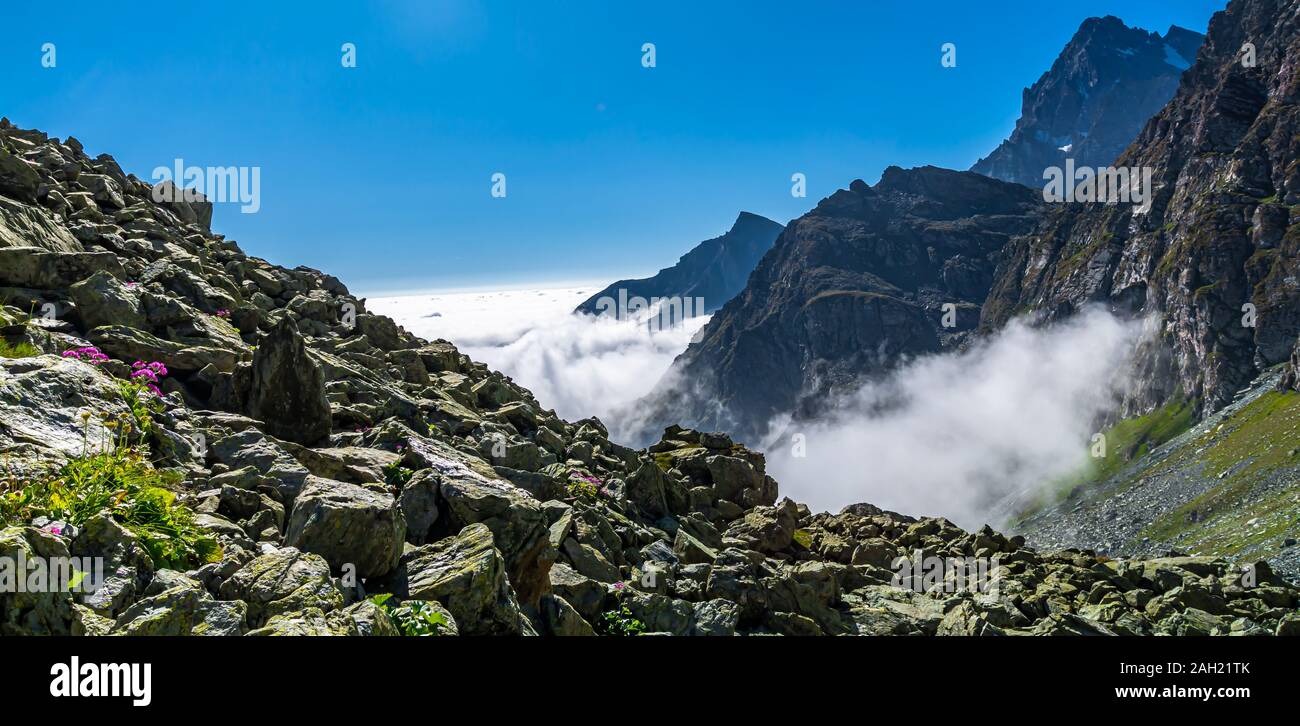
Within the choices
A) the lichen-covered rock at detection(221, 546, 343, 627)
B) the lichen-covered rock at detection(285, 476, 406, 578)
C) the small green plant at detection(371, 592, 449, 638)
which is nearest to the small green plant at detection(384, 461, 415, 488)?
the lichen-covered rock at detection(285, 476, 406, 578)

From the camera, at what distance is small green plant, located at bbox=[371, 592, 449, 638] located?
12914 millimetres

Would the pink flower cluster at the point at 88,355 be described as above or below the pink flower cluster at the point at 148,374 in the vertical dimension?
above

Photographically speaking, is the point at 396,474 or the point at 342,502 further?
the point at 396,474

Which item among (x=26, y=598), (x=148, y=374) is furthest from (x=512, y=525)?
(x=148, y=374)

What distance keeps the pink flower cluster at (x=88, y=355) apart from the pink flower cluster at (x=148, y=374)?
3.09ft

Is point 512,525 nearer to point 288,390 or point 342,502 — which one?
point 342,502

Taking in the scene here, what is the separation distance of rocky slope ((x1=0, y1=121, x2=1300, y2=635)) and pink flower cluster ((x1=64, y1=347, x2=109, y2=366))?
146 millimetres

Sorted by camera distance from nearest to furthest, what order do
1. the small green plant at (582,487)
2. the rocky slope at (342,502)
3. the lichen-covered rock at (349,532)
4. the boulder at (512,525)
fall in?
the rocky slope at (342,502) → the lichen-covered rock at (349,532) → the boulder at (512,525) → the small green plant at (582,487)

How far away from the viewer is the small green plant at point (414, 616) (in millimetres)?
12914

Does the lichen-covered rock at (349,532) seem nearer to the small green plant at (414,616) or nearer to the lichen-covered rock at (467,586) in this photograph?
the lichen-covered rock at (467,586)

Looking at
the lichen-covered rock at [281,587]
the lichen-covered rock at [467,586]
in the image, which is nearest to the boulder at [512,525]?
the lichen-covered rock at [467,586]

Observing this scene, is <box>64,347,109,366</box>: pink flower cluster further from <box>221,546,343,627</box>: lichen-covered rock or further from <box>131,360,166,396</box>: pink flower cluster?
<box>221,546,343,627</box>: lichen-covered rock

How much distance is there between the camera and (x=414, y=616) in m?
13.2

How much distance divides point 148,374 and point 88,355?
169 cm
